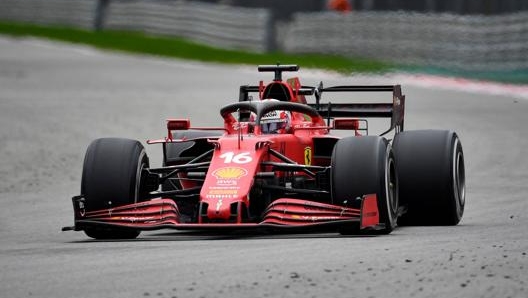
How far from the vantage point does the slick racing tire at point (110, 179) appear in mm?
12031

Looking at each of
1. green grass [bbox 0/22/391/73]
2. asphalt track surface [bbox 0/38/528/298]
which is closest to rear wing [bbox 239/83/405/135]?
asphalt track surface [bbox 0/38/528/298]

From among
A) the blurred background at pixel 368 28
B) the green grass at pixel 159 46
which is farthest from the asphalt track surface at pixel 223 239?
the green grass at pixel 159 46

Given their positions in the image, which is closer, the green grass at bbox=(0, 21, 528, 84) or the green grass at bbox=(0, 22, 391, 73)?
the green grass at bbox=(0, 21, 528, 84)

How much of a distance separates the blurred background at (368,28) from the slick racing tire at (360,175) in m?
18.6

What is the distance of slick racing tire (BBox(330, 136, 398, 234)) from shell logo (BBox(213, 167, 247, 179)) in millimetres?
761

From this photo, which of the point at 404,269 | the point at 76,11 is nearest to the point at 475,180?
the point at 404,269

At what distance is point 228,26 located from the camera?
44.1 meters

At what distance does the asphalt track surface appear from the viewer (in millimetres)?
8305

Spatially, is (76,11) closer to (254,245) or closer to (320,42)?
(320,42)

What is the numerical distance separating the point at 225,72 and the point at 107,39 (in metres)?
13.6

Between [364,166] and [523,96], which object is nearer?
[364,166]

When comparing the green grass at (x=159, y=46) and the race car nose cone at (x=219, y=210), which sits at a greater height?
the green grass at (x=159, y=46)

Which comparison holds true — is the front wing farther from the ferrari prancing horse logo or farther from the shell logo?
the ferrari prancing horse logo

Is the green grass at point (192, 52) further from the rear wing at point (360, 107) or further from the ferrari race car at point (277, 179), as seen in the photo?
the ferrari race car at point (277, 179)
